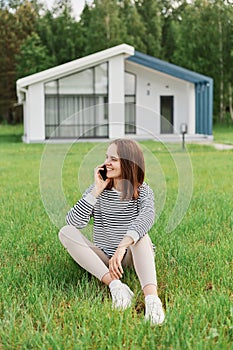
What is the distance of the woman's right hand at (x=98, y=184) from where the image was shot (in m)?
3.61

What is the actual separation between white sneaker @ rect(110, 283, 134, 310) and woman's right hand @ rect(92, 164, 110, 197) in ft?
1.84

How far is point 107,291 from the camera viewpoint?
3.53m

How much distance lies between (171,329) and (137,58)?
19.4 m

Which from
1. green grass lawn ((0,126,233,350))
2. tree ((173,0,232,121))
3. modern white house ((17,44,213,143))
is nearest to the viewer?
green grass lawn ((0,126,233,350))

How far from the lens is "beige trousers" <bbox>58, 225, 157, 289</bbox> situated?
3.32 m

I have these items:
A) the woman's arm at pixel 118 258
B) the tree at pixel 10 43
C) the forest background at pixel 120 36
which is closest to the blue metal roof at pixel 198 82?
the forest background at pixel 120 36

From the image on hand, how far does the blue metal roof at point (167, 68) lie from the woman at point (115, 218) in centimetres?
1788

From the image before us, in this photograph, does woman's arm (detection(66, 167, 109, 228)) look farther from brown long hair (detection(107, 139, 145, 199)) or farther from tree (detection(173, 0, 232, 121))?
tree (detection(173, 0, 232, 121))

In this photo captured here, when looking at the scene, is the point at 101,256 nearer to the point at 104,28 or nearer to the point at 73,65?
the point at 73,65

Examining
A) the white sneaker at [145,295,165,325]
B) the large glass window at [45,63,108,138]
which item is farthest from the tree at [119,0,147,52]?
the white sneaker at [145,295,165,325]

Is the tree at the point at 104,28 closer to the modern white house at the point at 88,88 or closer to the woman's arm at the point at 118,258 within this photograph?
the modern white house at the point at 88,88

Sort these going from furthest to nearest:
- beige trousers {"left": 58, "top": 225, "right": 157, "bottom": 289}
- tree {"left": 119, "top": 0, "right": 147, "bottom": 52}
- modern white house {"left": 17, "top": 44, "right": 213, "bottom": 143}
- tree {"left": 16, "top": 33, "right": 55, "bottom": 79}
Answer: tree {"left": 16, "top": 33, "right": 55, "bottom": 79}
tree {"left": 119, "top": 0, "right": 147, "bottom": 52}
modern white house {"left": 17, "top": 44, "right": 213, "bottom": 143}
beige trousers {"left": 58, "top": 225, "right": 157, "bottom": 289}

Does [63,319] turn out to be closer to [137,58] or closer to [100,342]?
[100,342]

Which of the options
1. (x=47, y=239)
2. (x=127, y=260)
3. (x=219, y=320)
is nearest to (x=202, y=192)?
(x=47, y=239)
